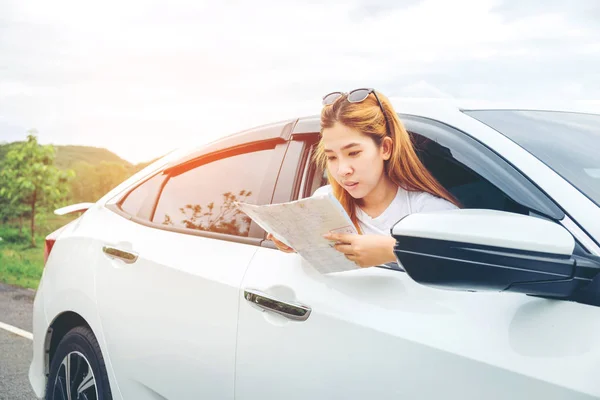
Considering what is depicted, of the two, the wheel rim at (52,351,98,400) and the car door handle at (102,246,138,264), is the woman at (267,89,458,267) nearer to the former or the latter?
the car door handle at (102,246,138,264)

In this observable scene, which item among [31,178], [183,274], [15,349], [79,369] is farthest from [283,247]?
[31,178]

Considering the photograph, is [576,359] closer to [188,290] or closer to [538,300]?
[538,300]

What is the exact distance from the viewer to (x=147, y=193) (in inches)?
118

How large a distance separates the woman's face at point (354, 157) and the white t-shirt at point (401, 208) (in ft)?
0.26

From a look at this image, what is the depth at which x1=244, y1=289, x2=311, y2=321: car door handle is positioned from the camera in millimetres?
1919

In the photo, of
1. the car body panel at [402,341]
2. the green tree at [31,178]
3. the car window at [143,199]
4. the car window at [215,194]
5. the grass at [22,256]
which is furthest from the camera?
the green tree at [31,178]

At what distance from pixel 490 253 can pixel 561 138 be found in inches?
30.4

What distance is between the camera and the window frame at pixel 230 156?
7.74 ft

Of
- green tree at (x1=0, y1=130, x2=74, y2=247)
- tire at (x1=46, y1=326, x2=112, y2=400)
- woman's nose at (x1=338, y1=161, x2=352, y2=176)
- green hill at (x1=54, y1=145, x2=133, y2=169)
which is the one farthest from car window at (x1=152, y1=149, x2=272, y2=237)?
green tree at (x1=0, y1=130, x2=74, y2=247)

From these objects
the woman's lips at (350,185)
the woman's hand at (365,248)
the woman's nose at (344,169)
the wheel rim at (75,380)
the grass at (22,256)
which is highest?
the woman's nose at (344,169)

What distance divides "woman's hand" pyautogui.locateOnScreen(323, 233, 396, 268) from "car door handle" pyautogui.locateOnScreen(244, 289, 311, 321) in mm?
198

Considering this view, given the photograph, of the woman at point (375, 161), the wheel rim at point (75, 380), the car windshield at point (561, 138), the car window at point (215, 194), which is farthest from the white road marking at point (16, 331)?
the car windshield at point (561, 138)

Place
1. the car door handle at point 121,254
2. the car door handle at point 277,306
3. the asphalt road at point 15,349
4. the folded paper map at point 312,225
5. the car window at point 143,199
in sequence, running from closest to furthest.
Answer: the folded paper map at point 312,225, the car door handle at point 277,306, the car door handle at point 121,254, the car window at point 143,199, the asphalt road at point 15,349

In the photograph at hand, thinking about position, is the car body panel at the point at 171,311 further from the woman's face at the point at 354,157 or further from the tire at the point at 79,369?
the woman's face at the point at 354,157
